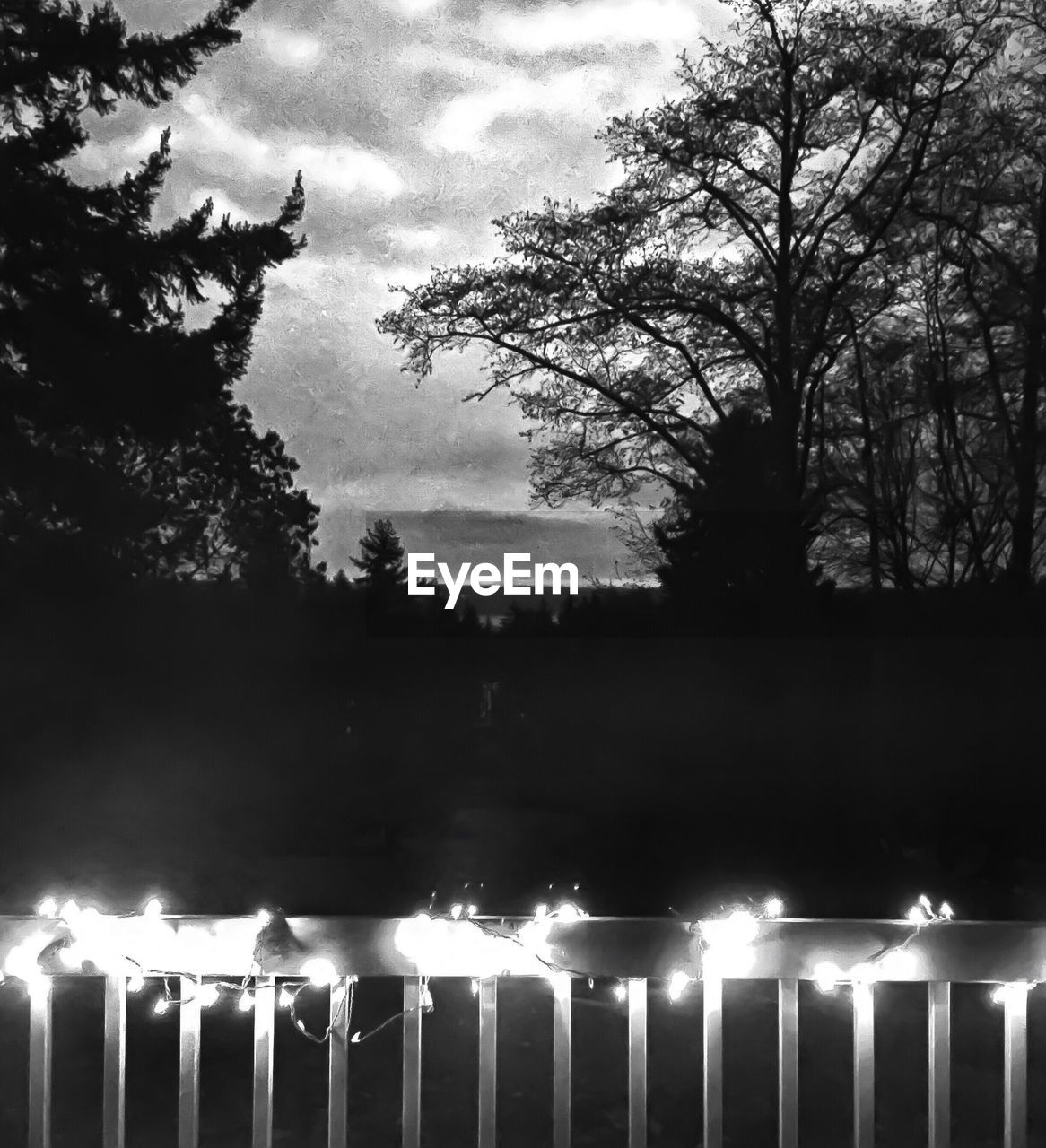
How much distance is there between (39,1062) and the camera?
1.57 m

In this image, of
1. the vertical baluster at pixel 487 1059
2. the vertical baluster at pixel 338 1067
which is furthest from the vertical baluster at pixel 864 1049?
the vertical baluster at pixel 338 1067

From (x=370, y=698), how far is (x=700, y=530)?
0.95 meters

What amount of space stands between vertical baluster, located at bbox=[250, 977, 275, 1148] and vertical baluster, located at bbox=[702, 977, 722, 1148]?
716 millimetres

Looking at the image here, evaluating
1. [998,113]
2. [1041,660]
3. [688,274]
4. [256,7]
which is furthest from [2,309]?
[1041,660]

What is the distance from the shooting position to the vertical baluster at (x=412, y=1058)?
154 cm

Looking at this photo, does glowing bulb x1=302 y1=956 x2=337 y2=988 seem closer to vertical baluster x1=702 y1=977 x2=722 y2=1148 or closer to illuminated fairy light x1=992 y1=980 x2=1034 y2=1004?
vertical baluster x1=702 y1=977 x2=722 y2=1148

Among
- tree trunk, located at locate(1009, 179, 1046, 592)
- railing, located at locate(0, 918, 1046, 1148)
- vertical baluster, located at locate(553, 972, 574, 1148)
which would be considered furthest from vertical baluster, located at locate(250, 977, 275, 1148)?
tree trunk, located at locate(1009, 179, 1046, 592)

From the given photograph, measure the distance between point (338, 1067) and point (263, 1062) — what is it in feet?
0.40

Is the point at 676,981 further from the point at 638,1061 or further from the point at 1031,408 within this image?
the point at 1031,408

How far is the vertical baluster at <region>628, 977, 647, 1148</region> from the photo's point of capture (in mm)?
1537

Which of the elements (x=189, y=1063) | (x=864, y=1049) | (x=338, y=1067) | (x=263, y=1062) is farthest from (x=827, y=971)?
(x=189, y=1063)

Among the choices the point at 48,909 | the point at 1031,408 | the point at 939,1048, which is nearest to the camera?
the point at 939,1048

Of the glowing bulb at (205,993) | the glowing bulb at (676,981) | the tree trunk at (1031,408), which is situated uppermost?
the tree trunk at (1031,408)

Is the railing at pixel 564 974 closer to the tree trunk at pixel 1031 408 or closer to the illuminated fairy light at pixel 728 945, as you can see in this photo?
the illuminated fairy light at pixel 728 945
